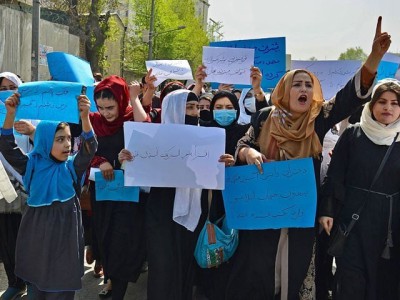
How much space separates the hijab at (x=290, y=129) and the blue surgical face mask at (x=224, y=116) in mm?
426

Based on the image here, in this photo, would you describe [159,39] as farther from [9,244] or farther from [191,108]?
[191,108]

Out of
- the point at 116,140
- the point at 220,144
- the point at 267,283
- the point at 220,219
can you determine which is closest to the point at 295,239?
the point at 267,283

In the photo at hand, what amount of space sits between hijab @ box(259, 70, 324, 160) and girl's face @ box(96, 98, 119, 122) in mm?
1123

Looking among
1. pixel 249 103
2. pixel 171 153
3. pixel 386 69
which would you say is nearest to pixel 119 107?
pixel 171 153

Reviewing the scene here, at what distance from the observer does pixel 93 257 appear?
11.9 ft

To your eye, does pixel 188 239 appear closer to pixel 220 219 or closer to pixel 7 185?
pixel 220 219

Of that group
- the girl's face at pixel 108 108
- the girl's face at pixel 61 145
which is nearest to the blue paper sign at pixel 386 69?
the girl's face at pixel 108 108

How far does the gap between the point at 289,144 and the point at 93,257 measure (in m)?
2.06

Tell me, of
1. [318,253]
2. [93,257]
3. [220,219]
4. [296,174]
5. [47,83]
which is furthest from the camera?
[93,257]

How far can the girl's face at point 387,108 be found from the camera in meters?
2.50

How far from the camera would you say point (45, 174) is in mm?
2602

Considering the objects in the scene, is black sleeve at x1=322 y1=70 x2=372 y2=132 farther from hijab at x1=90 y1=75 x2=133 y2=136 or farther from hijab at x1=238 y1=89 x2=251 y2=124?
hijab at x1=238 y1=89 x2=251 y2=124

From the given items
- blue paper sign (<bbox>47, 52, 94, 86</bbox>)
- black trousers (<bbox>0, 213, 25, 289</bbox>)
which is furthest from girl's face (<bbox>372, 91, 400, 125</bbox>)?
black trousers (<bbox>0, 213, 25, 289</bbox>)

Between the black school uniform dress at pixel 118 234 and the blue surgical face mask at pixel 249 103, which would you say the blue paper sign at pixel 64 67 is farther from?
the blue surgical face mask at pixel 249 103
